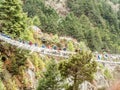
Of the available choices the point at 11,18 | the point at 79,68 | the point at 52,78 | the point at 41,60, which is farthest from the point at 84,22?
the point at 79,68

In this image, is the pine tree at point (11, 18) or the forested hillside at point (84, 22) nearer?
the pine tree at point (11, 18)

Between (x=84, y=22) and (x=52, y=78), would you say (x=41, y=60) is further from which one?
(x=84, y=22)

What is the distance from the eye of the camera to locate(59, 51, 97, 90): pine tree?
105 feet

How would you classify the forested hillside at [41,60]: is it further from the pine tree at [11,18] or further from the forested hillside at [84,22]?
the forested hillside at [84,22]

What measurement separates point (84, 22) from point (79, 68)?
3776 inches

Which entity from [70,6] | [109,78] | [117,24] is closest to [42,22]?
[109,78]

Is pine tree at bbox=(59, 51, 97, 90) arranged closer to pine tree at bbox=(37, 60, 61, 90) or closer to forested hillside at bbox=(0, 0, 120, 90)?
forested hillside at bbox=(0, 0, 120, 90)

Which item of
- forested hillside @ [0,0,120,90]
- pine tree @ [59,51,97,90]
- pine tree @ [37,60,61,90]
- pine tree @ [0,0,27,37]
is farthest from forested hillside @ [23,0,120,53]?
A: pine tree @ [59,51,97,90]

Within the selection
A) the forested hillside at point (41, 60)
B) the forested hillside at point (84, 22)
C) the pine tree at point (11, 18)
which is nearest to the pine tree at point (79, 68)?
the forested hillside at point (41, 60)

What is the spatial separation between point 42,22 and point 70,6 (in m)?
45.4

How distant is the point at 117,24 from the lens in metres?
144

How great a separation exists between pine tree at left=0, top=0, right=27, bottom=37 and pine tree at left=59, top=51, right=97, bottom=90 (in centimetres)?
1238

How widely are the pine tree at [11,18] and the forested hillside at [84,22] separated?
150ft

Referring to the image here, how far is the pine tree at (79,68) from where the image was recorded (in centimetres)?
3216
